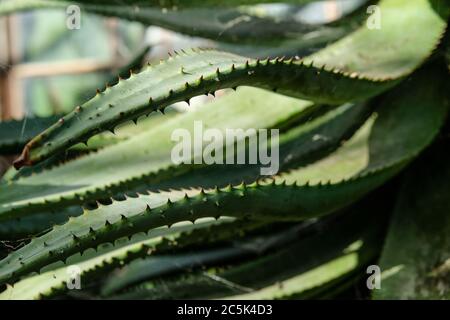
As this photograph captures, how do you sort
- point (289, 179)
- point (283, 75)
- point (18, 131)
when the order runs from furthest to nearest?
1. point (18, 131)
2. point (289, 179)
3. point (283, 75)

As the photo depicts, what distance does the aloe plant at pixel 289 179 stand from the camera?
3.75ft

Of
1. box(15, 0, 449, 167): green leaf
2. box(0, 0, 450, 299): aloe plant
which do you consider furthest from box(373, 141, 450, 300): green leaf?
box(15, 0, 449, 167): green leaf

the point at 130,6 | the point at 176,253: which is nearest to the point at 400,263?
the point at 176,253

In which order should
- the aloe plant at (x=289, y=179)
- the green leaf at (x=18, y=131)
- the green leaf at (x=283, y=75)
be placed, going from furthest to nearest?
the green leaf at (x=18, y=131), the aloe plant at (x=289, y=179), the green leaf at (x=283, y=75)

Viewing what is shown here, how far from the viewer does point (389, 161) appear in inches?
47.8

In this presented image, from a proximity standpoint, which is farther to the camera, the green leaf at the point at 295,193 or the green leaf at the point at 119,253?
the green leaf at the point at 119,253

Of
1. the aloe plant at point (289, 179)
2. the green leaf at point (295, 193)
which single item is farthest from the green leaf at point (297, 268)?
the green leaf at point (295, 193)

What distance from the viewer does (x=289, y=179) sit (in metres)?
1.21

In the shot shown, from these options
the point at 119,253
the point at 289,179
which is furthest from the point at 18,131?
the point at 289,179

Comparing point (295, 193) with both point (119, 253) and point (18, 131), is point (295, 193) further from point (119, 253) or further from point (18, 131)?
point (18, 131)

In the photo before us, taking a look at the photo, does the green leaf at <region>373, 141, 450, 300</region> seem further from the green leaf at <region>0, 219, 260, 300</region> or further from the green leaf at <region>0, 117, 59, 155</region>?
the green leaf at <region>0, 117, 59, 155</region>

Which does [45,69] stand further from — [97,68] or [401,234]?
[401,234]

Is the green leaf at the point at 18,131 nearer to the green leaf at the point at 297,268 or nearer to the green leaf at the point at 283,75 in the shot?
the green leaf at the point at 297,268

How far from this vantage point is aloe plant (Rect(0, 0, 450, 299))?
114 cm
